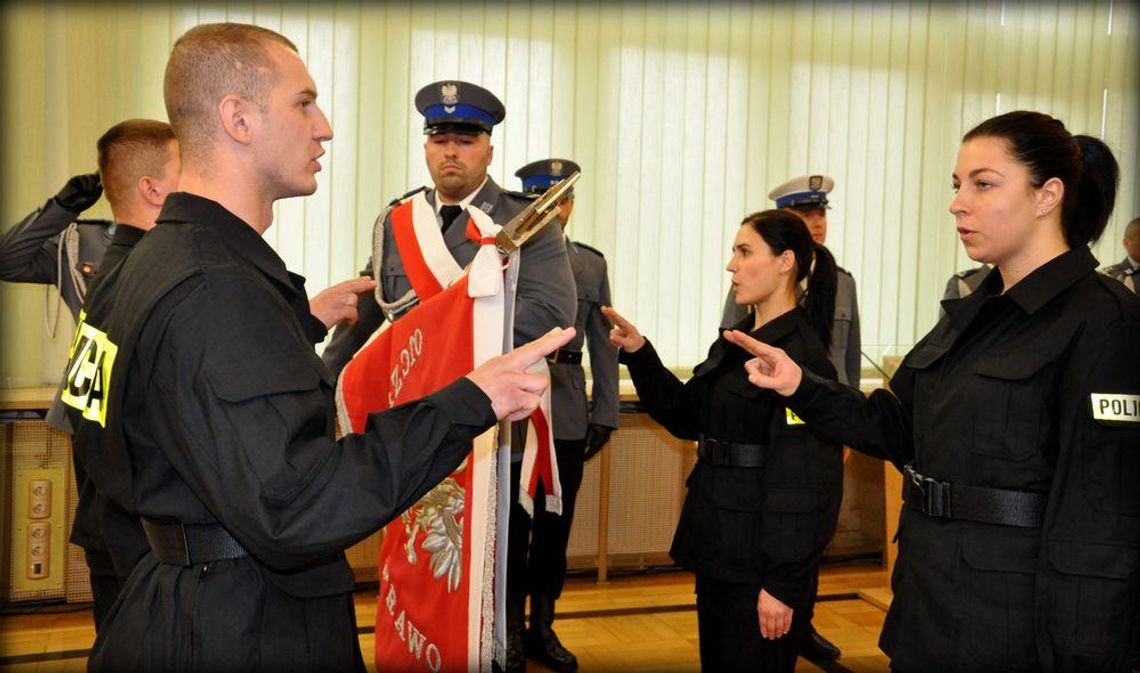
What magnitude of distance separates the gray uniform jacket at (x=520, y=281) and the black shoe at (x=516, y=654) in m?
1.11

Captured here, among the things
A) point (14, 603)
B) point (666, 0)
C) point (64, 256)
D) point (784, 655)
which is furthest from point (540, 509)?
point (666, 0)

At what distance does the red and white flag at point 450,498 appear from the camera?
1869 millimetres

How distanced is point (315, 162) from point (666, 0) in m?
3.80

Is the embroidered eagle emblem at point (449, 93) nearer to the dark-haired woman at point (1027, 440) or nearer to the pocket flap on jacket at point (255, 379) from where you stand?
the dark-haired woman at point (1027, 440)

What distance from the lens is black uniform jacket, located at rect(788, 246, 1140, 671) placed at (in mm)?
1556

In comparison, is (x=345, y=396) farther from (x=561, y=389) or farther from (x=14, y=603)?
(x=14, y=603)

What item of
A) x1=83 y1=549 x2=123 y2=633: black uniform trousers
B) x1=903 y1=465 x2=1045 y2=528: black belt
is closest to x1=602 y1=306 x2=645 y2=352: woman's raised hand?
x1=903 y1=465 x2=1045 y2=528: black belt

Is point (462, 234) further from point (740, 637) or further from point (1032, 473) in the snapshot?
point (1032, 473)

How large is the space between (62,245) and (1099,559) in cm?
288

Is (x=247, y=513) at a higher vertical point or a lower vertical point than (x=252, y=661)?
higher

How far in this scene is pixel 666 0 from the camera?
4871mm

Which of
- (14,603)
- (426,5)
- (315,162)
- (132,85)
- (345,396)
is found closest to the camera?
(315,162)

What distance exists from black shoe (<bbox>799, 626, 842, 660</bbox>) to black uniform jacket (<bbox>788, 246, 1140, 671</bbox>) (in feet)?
6.01

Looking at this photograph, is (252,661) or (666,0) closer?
(252,661)
